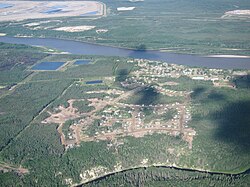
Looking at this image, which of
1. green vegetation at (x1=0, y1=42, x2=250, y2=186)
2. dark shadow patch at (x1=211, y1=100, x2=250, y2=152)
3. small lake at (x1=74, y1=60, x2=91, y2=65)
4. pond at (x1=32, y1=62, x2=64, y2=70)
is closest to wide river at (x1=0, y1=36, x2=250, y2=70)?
small lake at (x1=74, y1=60, x2=91, y2=65)

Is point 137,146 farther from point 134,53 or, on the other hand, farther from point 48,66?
point 134,53

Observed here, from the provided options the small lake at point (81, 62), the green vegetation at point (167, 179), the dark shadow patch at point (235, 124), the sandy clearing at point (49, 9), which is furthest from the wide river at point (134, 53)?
the green vegetation at point (167, 179)

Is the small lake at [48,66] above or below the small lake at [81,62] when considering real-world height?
below

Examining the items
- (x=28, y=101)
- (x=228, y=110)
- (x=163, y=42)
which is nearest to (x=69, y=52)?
(x=163, y=42)

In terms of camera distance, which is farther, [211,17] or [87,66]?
[211,17]

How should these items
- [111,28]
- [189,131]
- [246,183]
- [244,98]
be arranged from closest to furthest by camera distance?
1. [246,183]
2. [189,131]
3. [244,98]
4. [111,28]

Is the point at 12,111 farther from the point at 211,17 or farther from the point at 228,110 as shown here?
the point at 211,17

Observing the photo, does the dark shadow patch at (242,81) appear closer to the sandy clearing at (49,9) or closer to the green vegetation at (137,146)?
the green vegetation at (137,146)
